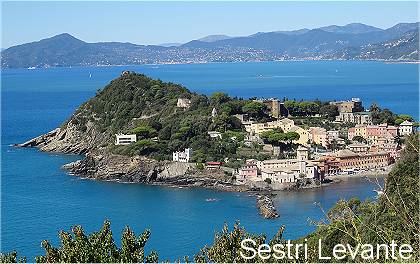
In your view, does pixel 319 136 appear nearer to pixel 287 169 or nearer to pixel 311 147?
pixel 311 147

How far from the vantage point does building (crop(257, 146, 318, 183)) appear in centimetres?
1248

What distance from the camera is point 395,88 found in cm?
3272

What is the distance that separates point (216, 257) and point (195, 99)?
14.5 metres

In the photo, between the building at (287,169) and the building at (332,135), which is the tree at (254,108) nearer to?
the building at (332,135)

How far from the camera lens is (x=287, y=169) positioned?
12.7m

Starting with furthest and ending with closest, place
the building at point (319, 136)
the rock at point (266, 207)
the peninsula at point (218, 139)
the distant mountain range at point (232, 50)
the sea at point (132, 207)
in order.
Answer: the distant mountain range at point (232, 50), the building at point (319, 136), the peninsula at point (218, 139), the rock at point (266, 207), the sea at point (132, 207)

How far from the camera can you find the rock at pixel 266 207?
999 centimetres

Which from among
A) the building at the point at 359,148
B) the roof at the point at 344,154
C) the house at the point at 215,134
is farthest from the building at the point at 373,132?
the house at the point at 215,134

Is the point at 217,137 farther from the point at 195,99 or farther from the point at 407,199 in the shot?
the point at 407,199

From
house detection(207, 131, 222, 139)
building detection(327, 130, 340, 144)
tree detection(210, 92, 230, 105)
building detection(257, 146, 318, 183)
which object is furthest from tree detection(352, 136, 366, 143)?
tree detection(210, 92, 230, 105)

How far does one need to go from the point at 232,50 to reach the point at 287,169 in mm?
80689

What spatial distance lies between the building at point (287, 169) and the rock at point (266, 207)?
3.18 ft

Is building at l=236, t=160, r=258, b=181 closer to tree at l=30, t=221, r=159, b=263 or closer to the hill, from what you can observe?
the hill

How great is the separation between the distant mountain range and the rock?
52.4 m
